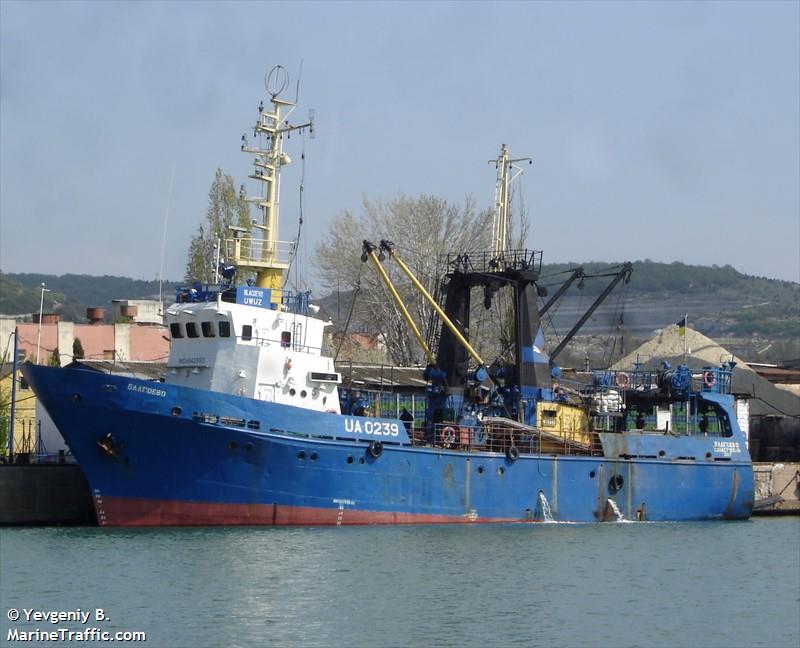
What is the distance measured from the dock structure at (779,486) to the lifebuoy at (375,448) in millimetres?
17648

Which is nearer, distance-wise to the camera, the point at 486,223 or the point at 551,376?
the point at 551,376

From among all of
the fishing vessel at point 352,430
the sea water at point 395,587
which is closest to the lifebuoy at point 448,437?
the fishing vessel at point 352,430

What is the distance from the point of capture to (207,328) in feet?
124

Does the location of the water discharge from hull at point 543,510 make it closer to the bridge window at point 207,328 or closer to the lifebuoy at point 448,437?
the lifebuoy at point 448,437

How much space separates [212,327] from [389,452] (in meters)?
5.66

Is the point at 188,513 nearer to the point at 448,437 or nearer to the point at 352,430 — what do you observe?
the point at 352,430

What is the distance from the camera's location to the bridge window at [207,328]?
37625mm

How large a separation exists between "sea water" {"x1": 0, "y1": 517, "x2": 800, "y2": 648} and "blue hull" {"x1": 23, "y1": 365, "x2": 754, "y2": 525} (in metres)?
0.81

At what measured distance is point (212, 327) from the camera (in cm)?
3759

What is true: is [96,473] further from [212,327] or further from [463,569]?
[463,569]

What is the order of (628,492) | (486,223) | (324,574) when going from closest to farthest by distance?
1. (324,574)
2. (628,492)
3. (486,223)

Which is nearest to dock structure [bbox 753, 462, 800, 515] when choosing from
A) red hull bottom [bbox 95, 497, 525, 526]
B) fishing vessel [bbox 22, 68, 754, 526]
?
fishing vessel [bbox 22, 68, 754, 526]

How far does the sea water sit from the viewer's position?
2492cm

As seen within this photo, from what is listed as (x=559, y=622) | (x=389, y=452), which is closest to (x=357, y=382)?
(x=389, y=452)
